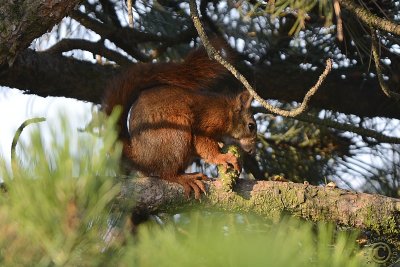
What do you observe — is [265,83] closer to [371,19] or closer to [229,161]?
[229,161]

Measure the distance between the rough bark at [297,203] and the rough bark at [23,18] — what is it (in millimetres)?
371

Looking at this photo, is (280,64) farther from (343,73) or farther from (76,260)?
(76,260)

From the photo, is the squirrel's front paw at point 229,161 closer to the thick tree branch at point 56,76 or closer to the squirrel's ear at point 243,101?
the squirrel's ear at point 243,101

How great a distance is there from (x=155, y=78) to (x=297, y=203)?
21.9 inches

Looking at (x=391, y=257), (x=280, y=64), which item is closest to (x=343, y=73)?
(x=280, y=64)

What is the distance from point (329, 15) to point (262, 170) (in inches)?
42.5

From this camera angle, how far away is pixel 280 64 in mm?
2322

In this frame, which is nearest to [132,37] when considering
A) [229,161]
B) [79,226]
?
[229,161]

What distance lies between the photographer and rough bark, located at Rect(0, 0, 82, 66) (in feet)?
4.58

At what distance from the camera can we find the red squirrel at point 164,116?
186 cm

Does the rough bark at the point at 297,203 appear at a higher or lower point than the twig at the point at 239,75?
lower

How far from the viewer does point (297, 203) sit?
5.15 ft

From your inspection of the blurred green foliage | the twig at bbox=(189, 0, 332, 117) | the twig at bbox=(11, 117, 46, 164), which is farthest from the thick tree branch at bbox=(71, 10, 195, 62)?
the blurred green foliage

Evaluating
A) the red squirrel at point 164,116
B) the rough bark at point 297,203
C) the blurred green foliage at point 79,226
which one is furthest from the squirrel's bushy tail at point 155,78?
the blurred green foliage at point 79,226
